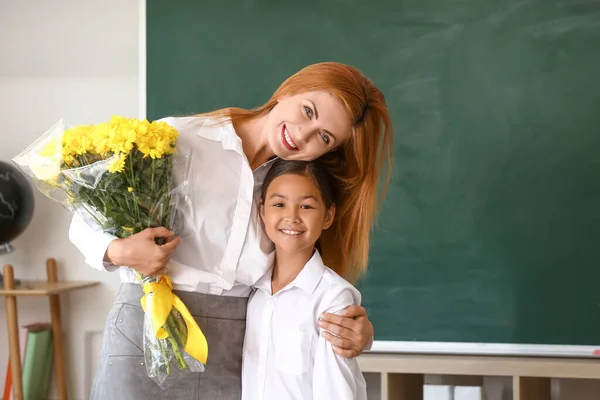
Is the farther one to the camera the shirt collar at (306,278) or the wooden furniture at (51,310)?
the wooden furniture at (51,310)

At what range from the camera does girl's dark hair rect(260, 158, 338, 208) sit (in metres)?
1.72

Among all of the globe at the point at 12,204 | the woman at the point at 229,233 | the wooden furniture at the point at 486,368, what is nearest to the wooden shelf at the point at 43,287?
the globe at the point at 12,204

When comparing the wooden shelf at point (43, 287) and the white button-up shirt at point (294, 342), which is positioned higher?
the wooden shelf at point (43, 287)

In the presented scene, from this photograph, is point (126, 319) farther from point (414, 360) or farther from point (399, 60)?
point (399, 60)

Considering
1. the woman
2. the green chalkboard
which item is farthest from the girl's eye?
the green chalkboard

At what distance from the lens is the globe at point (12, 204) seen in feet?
10.0

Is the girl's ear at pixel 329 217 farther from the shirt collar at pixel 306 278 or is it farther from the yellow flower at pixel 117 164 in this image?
the yellow flower at pixel 117 164

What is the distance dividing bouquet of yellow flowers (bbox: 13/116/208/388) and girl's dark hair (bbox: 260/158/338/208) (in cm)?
25

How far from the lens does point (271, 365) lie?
5.42 feet

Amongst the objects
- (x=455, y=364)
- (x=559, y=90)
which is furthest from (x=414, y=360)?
(x=559, y=90)

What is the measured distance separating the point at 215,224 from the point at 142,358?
0.35 metres

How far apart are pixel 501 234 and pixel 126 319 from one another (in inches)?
67.4

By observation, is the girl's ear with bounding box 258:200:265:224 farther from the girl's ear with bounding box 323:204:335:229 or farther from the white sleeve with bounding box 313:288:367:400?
the white sleeve with bounding box 313:288:367:400

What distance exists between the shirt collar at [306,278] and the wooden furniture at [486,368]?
1.07 m
